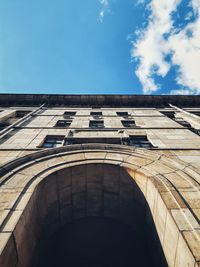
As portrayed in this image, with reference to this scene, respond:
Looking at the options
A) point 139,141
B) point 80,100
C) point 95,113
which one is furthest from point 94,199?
point 80,100

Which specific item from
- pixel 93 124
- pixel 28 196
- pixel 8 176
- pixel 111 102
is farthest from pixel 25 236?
pixel 111 102

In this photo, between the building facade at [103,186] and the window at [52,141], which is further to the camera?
the window at [52,141]

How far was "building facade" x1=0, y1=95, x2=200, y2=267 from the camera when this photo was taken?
5.47 meters

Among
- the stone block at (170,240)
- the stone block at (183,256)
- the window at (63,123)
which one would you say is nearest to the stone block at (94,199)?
the stone block at (170,240)

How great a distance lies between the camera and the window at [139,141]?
10625 mm

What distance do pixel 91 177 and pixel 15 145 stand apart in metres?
4.40

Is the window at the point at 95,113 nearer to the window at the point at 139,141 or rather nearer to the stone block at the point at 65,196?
the window at the point at 139,141

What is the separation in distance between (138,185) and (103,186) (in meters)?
1.49

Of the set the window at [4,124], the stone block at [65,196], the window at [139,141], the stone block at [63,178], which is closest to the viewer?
the stone block at [63,178]

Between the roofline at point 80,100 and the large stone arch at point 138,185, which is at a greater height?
the roofline at point 80,100

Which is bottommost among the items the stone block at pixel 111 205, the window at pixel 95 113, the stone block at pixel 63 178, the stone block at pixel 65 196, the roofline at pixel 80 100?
the stone block at pixel 111 205

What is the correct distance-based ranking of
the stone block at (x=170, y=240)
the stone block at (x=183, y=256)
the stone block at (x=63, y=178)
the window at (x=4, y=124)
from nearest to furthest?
1. the stone block at (x=183, y=256)
2. the stone block at (x=170, y=240)
3. the stone block at (x=63, y=178)
4. the window at (x=4, y=124)

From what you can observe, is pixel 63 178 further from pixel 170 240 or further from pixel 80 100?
pixel 80 100

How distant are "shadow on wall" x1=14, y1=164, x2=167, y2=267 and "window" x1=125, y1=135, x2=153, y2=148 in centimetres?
314
